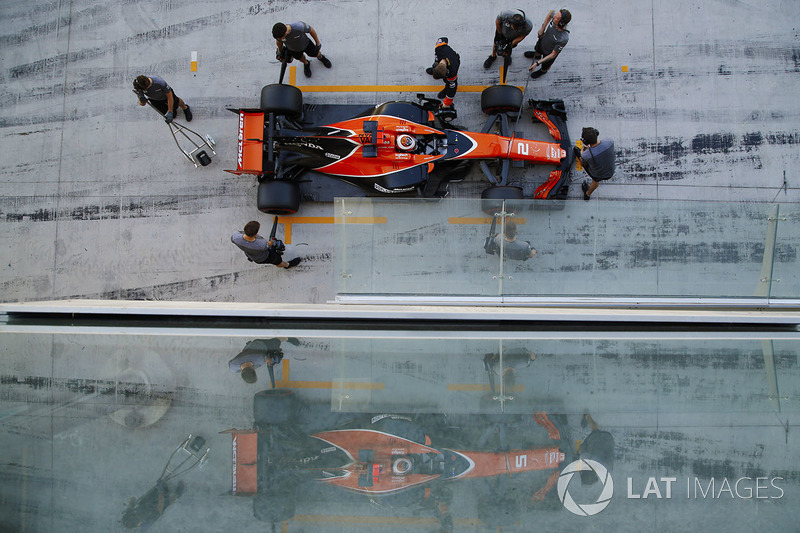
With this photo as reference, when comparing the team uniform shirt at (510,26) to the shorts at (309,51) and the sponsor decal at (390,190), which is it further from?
the shorts at (309,51)

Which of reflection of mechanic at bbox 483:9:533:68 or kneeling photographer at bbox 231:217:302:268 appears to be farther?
reflection of mechanic at bbox 483:9:533:68

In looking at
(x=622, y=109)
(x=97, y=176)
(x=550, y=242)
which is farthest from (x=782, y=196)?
(x=97, y=176)

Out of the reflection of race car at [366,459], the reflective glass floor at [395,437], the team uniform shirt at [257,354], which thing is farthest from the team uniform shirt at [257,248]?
the reflection of race car at [366,459]

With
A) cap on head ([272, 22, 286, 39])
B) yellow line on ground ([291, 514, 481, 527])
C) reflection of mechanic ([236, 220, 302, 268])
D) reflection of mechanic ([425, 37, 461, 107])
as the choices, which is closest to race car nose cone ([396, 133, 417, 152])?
reflection of mechanic ([425, 37, 461, 107])

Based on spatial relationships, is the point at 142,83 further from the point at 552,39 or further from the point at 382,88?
the point at 552,39

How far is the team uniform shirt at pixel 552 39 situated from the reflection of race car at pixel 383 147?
68cm

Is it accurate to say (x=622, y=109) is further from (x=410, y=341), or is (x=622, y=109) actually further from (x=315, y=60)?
(x=410, y=341)

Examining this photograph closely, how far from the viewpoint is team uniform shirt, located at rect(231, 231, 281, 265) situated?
19.2ft

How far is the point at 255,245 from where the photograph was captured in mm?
5941

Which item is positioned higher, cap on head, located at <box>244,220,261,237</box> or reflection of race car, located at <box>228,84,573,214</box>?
reflection of race car, located at <box>228,84,573,214</box>

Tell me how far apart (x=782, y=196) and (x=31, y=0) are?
11804 millimetres

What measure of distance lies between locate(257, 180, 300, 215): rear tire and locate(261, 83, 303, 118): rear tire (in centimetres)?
95

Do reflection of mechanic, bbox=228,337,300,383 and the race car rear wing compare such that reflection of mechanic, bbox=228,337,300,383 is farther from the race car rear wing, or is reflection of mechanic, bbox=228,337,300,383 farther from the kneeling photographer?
the race car rear wing
